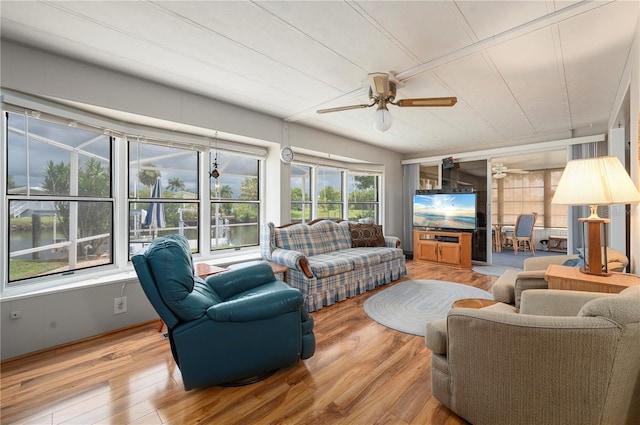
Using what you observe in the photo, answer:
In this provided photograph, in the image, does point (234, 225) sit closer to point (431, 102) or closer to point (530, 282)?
point (431, 102)

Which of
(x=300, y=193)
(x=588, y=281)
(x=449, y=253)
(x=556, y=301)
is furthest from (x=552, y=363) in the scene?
(x=449, y=253)

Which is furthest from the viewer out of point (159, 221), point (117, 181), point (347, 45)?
point (159, 221)

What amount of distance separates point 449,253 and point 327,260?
124 inches

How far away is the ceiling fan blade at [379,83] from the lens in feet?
8.56

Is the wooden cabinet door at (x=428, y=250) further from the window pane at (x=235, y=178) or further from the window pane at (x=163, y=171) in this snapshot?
the window pane at (x=163, y=171)

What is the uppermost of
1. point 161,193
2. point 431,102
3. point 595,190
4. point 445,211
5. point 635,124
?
point 431,102

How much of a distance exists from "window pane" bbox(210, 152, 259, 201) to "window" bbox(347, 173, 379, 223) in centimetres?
217

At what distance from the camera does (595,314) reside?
1113 millimetres

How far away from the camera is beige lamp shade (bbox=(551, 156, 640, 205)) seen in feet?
5.38

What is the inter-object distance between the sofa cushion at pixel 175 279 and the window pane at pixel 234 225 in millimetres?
2147

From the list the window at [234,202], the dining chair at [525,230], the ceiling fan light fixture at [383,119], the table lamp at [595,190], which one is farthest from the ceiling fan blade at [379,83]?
the dining chair at [525,230]

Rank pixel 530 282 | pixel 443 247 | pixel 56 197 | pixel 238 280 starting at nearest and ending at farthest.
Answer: pixel 530 282, pixel 238 280, pixel 56 197, pixel 443 247

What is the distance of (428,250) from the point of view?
5828 mm

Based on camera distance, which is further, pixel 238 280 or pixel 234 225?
pixel 234 225
